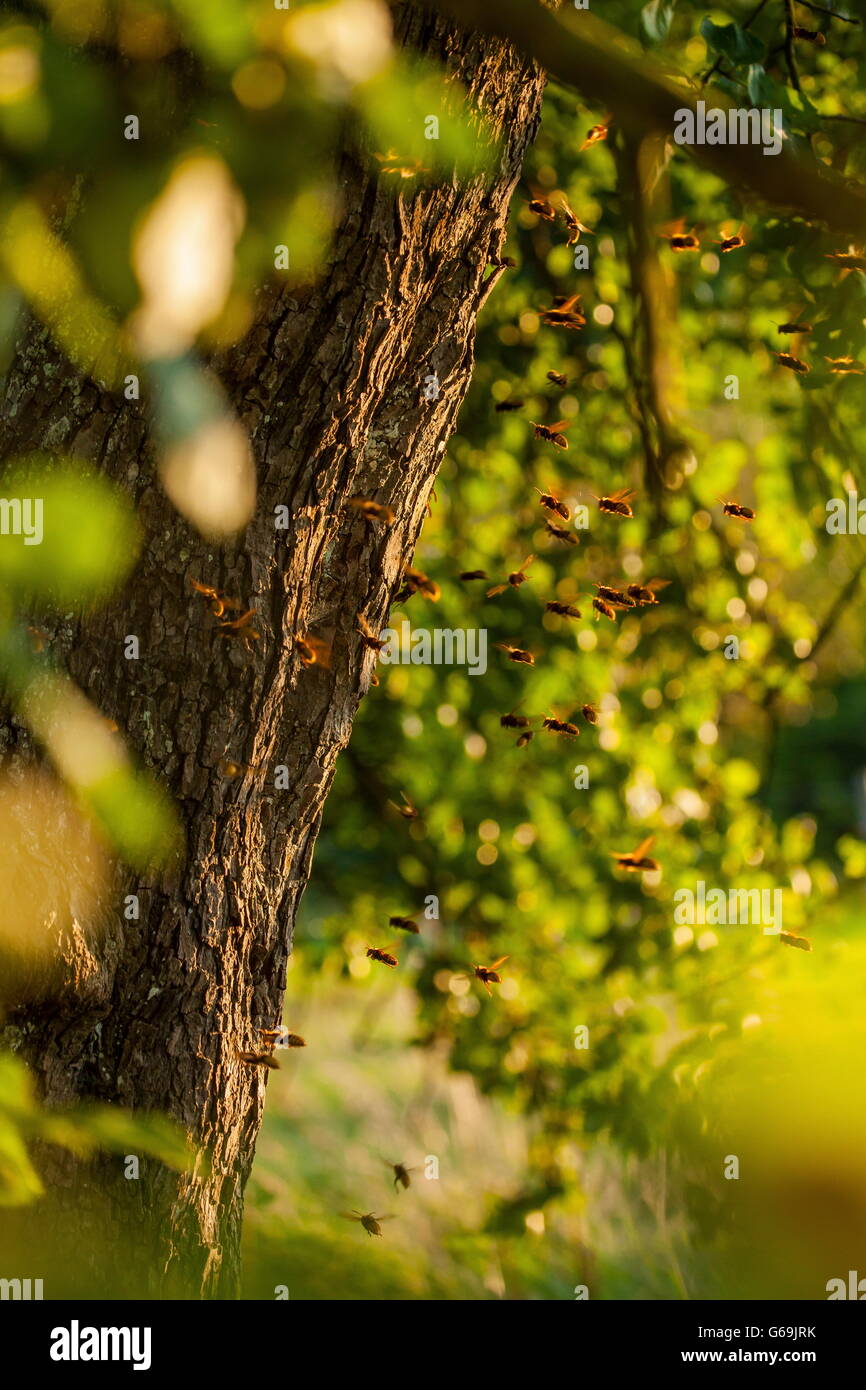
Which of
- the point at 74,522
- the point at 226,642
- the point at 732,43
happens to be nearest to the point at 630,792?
the point at 226,642

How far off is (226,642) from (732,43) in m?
1.50

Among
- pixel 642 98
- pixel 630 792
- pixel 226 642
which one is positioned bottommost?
pixel 226 642

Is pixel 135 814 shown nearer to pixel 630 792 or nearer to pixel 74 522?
pixel 74 522

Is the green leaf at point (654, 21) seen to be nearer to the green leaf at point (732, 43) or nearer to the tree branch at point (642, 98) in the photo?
the green leaf at point (732, 43)

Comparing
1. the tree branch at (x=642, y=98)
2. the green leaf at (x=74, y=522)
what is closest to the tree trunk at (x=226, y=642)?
the green leaf at (x=74, y=522)

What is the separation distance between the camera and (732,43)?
80.9 inches

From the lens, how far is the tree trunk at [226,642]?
1859 millimetres

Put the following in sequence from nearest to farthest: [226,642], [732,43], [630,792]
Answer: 1. [226,642]
2. [732,43]
3. [630,792]

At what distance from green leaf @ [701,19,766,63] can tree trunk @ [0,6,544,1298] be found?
334 mm

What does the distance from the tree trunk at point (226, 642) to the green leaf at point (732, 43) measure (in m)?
0.33

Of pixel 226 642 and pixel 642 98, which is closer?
pixel 642 98

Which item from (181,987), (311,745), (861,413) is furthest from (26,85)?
(861,413)
